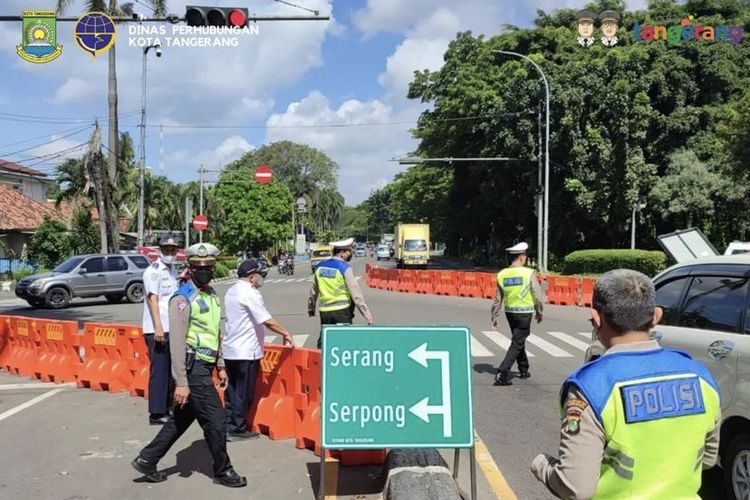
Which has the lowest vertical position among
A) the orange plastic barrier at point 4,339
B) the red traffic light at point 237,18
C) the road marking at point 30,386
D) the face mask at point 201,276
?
the road marking at point 30,386

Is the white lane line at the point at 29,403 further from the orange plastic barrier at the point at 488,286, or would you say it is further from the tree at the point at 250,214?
the tree at the point at 250,214

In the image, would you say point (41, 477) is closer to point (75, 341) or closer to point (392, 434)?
point (392, 434)

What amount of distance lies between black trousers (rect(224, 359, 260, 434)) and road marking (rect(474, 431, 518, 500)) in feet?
6.91

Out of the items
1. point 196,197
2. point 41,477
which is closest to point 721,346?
point 41,477

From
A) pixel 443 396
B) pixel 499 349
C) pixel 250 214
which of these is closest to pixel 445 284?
pixel 499 349

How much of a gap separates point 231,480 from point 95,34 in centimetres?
1193

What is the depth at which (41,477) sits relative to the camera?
566cm

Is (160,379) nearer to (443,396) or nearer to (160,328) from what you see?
(160,328)

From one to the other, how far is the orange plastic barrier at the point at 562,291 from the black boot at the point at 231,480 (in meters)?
17.3

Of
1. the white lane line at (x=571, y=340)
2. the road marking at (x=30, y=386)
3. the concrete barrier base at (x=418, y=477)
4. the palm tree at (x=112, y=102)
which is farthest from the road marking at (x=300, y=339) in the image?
the palm tree at (x=112, y=102)

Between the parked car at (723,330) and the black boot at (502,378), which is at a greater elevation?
the parked car at (723,330)

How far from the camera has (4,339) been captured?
11.0 metres

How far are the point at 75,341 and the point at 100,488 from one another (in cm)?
462

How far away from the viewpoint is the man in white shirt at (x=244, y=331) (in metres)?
6.21
